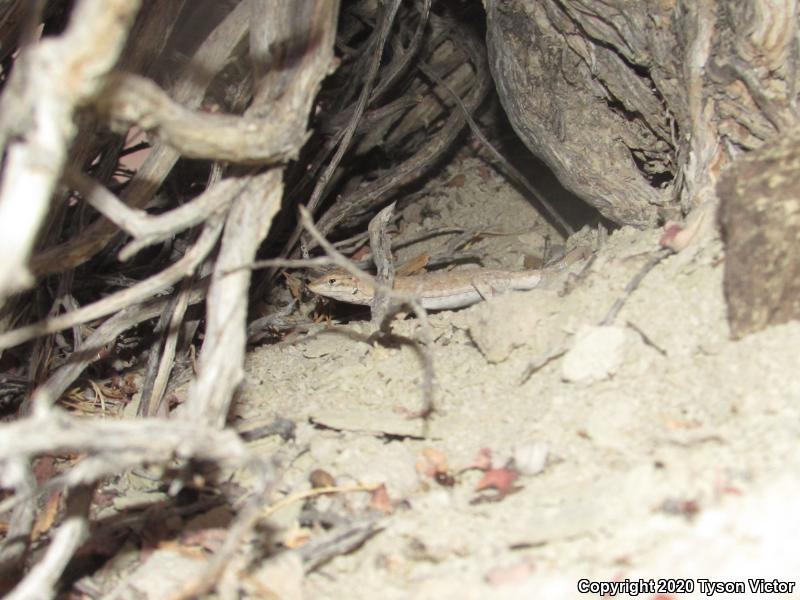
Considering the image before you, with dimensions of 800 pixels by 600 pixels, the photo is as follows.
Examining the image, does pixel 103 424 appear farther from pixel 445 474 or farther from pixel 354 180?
pixel 354 180

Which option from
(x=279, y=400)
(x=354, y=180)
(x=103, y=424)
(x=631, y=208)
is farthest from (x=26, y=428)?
(x=354, y=180)

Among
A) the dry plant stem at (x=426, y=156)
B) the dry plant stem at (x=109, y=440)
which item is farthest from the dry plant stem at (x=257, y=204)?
the dry plant stem at (x=426, y=156)

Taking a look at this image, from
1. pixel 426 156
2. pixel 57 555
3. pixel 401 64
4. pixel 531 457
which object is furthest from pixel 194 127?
pixel 426 156

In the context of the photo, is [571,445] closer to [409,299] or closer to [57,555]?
[409,299]

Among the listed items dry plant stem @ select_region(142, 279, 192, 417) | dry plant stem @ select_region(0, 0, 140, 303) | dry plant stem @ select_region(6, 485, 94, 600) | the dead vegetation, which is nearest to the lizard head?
the dead vegetation

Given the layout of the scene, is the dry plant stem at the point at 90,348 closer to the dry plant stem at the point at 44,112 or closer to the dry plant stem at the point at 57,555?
the dry plant stem at the point at 57,555

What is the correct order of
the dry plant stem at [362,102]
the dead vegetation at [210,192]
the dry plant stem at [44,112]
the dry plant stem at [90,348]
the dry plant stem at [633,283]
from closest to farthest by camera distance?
the dry plant stem at [44,112] < the dead vegetation at [210,192] < the dry plant stem at [633,283] < the dry plant stem at [90,348] < the dry plant stem at [362,102]

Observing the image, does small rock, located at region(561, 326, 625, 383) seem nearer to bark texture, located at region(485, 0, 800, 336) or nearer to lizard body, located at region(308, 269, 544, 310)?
bark texture, located at region(485, 0, 800, 336)
